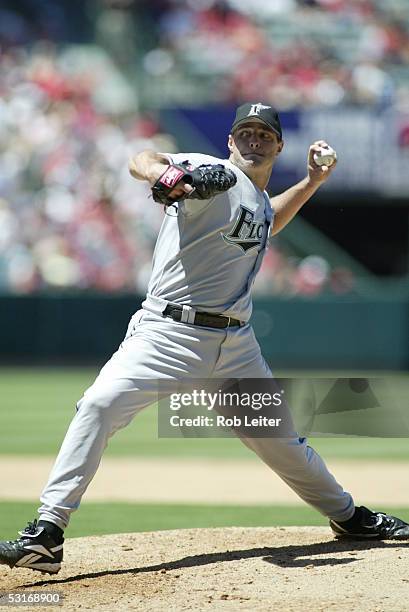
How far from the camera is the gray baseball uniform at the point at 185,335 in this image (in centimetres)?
413

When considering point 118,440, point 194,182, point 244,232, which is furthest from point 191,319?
point 118,440

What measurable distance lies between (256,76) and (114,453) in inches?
401

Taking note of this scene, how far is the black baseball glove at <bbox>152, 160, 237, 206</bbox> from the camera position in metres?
3.83

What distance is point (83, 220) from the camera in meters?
16.1

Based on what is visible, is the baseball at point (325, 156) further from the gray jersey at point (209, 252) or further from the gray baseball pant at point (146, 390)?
the gray baseball pant at point (146, 390)

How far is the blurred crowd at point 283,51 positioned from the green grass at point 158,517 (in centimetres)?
1116

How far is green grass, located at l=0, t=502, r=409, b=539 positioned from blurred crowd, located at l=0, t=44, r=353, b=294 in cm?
950

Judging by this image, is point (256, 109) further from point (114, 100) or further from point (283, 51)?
point (283, 51)

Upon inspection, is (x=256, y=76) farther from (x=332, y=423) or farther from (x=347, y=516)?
(x=347, y=516)

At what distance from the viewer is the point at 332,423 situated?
10336mm

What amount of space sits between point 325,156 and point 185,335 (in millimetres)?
1131

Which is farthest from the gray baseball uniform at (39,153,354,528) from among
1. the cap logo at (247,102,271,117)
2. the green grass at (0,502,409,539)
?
the green grass at (0,502,409,539)

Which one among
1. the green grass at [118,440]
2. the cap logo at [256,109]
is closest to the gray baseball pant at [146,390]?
the cap logo at [256,109]

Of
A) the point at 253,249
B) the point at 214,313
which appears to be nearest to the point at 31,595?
the point at 214,313
